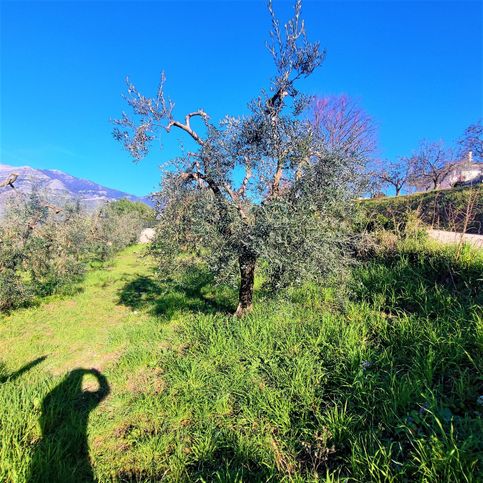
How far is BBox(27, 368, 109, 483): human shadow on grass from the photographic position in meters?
2.70

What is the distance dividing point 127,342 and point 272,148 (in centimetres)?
580

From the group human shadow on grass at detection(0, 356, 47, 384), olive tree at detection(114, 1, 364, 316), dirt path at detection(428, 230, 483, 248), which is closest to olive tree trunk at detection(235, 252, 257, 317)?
olive tree at detection(114, 1, 364, 316)

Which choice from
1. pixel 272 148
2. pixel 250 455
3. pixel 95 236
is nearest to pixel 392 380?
pixel 250 455

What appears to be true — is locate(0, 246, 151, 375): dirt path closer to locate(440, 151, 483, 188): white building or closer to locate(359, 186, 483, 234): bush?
locate(359, 186, 483, 234): bush

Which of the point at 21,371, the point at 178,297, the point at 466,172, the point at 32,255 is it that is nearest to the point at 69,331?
the point at 21,371

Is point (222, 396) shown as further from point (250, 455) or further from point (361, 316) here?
point (361, 316)

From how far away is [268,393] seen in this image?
138 inches

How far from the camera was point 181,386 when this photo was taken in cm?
405

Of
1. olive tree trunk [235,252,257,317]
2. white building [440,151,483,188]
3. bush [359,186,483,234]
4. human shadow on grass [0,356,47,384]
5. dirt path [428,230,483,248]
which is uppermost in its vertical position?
white building [440,151,483,188]

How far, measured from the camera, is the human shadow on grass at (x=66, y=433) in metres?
2.70

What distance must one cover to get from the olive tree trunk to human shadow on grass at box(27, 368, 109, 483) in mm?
3261

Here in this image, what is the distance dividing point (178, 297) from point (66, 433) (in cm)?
535

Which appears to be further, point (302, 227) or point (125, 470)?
point (302, 227)

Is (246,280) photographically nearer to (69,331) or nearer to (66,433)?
(66,433)
